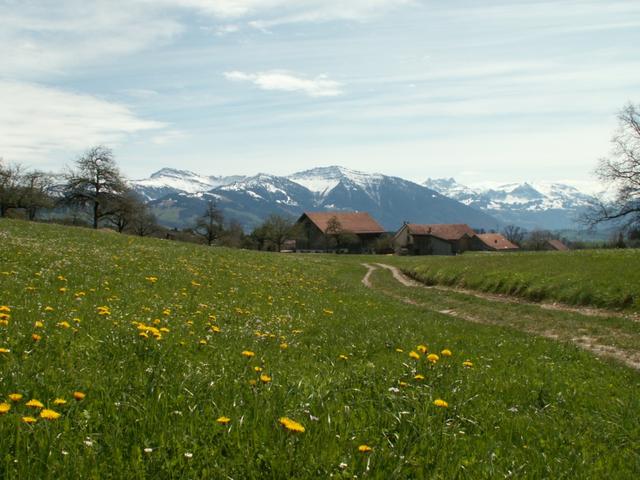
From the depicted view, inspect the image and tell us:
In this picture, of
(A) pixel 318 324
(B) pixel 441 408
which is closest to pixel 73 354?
(B) pixel 441 408

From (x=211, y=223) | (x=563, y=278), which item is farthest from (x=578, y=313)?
(x=211, y=223)

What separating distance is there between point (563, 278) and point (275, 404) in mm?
31851

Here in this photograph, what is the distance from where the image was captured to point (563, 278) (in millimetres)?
33344

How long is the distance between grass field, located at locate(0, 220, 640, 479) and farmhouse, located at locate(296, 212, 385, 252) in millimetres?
155115

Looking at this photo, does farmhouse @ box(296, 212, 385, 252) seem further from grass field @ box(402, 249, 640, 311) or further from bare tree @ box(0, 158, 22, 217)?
grass field @ box(402, 249, 640, 311)

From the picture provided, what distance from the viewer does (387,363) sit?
32.3ft

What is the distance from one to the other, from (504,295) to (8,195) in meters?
98.6

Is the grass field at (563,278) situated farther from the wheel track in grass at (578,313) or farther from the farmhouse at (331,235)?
the farmhouse at (331,235)

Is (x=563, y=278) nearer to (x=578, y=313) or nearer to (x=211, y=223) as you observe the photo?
(x=578, y=313)

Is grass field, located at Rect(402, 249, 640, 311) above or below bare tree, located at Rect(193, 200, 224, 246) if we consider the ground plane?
below

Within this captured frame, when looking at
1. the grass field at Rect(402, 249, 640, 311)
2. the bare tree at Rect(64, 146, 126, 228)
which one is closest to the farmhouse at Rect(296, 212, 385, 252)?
the bare tree at Rect(64, 146, 126, 228)

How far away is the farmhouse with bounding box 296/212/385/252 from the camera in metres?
176

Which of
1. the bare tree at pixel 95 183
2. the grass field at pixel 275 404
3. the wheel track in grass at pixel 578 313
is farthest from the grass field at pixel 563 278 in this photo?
the bare tree at pixel 95 183

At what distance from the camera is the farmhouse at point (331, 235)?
6924 inches
